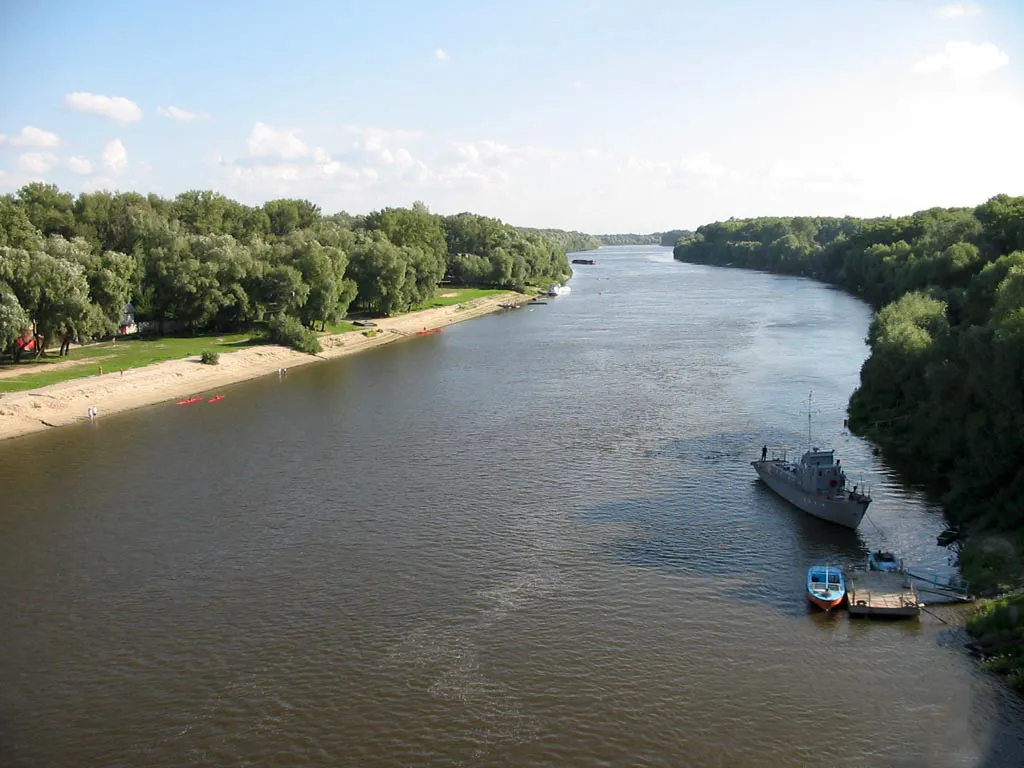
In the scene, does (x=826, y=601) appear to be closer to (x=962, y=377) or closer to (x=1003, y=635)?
(x=1003, y=635)

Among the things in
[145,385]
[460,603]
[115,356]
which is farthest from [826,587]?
[115,356]

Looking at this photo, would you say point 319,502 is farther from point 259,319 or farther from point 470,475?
point 259,319

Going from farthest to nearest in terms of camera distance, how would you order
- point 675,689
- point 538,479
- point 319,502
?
point 538,479 < point 319,502 < point 675,689

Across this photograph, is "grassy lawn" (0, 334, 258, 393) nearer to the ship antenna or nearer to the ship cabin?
the ship antenna

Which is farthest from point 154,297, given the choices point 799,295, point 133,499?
point 799,295

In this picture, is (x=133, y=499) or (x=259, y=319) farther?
(x=259, y=319)

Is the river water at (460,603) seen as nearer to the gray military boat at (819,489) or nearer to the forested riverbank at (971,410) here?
the gray military boat at (819,489)

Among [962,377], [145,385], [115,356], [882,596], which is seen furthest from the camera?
[115,356]
